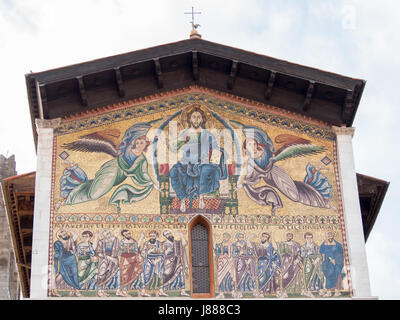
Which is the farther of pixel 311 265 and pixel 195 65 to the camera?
pixel 195 65

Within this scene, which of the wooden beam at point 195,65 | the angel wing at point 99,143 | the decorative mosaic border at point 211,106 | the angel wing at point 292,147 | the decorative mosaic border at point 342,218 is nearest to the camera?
the decorative mosaic border at point 342,218

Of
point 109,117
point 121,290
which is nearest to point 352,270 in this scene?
point 121,290

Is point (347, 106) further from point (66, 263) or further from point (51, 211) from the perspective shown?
point (66, 263)

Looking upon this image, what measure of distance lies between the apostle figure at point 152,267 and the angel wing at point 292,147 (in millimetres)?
3262

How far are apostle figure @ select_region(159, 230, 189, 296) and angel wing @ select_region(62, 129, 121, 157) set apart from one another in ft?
7.40

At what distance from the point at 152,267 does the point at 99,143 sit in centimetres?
303

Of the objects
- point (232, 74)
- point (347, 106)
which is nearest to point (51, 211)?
point (232, 74)

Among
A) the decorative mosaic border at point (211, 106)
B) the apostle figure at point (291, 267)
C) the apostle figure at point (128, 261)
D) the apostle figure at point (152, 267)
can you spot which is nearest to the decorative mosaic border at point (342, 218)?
the decorative mosaic border at point (211, 106)

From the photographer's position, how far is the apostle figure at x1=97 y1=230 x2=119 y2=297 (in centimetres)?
2002

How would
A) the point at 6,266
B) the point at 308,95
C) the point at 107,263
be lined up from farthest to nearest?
1. the point at 6,266
2. the point at 308,95
3. the point at 107,263

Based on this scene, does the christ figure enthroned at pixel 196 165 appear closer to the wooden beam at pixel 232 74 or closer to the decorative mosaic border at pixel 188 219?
the decorative mosaic border at pixel 188 219

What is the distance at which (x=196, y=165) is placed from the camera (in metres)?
21.6

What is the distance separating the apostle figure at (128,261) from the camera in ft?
65.8

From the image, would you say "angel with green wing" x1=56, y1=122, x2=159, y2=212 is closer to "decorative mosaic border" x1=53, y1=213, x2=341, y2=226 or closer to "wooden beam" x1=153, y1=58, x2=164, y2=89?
"decorative mosaic border" x1=53, y1=213, x2=341, y2=226
